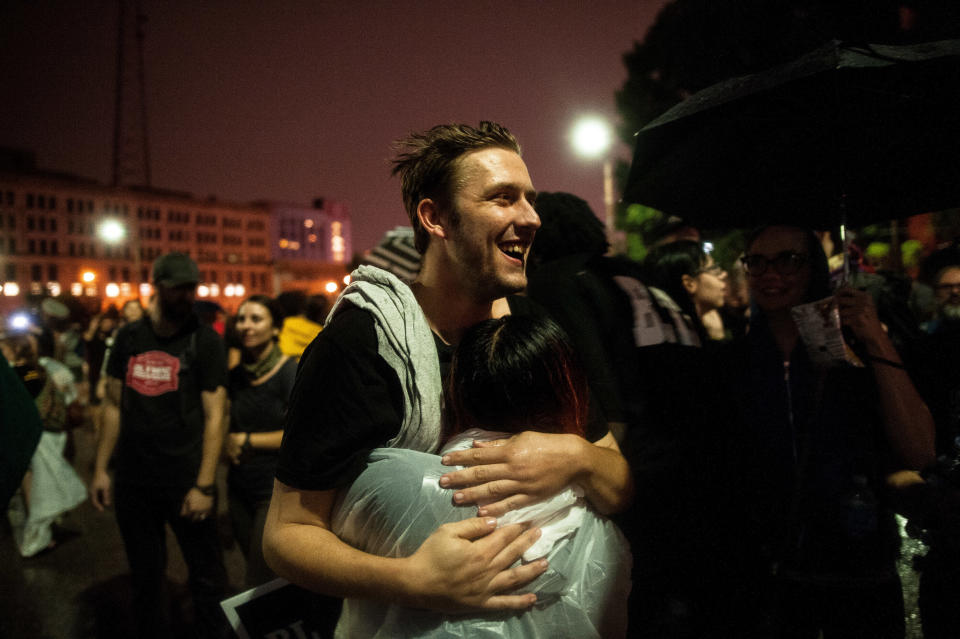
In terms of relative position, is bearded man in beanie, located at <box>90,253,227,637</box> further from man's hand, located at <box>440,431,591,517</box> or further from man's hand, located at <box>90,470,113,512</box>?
man's hand, located at <box>440,431,591,517</box>

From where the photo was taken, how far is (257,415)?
177 inches

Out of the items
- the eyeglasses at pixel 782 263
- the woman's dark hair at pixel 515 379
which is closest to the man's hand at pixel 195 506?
the woman's dark hair at pixel 515 379

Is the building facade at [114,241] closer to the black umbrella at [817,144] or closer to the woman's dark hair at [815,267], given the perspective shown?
the black umbrella at [817,144]

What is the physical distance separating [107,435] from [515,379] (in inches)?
152

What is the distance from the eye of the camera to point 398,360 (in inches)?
67.6

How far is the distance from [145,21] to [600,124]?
75279mm

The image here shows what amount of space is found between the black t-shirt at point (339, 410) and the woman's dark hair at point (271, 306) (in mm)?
3340

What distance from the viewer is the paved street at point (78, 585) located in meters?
4.54

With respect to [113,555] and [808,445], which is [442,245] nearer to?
[808,445]

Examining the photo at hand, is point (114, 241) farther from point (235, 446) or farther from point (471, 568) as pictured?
point (471, 568)

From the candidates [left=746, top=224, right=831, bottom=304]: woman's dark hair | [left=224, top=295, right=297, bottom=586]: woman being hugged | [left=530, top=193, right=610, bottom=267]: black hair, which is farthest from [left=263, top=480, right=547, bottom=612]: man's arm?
[left=224, top=295, right=297, bottom=586]: woman being hugged

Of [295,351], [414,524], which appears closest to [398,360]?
[414,524]

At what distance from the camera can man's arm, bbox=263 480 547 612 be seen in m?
1.48

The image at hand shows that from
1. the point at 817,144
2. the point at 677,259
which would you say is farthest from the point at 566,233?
the point at 677,259
